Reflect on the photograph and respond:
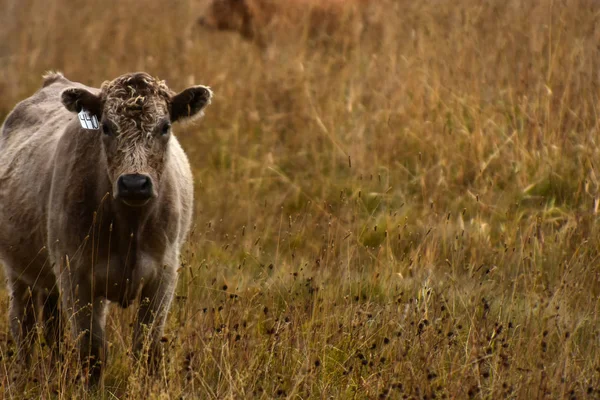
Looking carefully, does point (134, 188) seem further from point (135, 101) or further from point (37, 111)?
point (37, 111)

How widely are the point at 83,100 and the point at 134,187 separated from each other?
2.59ft

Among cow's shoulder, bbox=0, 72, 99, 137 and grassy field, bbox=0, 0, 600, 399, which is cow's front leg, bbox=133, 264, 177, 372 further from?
cow's shoulder, bbox=0, 72, 99, 137

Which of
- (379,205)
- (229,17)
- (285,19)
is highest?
(285,19)

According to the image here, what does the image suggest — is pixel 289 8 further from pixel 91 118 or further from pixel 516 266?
pixel 91 118

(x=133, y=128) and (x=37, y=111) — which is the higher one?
(x=133, y=128)

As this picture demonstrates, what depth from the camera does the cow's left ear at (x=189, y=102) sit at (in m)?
5.71

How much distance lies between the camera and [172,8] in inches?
575

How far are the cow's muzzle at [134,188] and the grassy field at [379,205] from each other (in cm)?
83

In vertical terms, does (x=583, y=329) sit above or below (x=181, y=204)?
below

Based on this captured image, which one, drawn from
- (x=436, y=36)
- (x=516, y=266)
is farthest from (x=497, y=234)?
(x=436, y=36)

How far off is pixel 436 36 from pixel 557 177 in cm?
221

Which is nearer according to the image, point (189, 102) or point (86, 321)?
point (86, 321)

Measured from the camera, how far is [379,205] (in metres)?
8.27

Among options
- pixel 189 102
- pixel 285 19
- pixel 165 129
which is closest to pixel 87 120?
pixel 165 129
